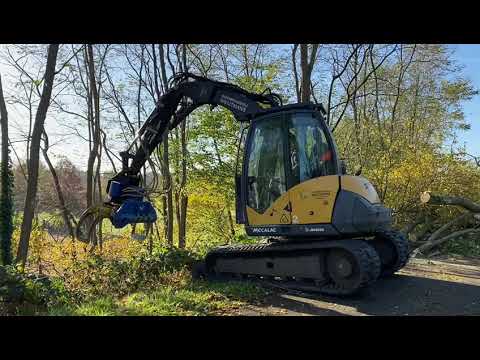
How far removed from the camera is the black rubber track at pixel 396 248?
23.5 feet

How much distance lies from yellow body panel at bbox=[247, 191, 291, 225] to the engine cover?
1.78 meters

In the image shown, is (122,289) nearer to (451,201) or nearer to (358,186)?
(358,186)

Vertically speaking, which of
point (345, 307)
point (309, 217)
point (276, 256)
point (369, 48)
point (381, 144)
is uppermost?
point (369, 48)

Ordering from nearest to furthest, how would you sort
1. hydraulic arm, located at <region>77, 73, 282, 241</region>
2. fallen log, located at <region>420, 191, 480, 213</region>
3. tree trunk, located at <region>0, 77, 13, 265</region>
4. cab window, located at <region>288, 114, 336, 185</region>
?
1. cab window, located at <region>288, 114, 336, 185</region>
2. hydraulic arm, located at <region>77, 73, 282, 241</region>
3. fallen log, located at <region>420, 191, 480, 213</region>
4. tree trunk, located at <region>0, 77, 13, 265</region>

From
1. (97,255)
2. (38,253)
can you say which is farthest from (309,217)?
(38,253)

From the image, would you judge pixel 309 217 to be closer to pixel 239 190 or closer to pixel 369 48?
pixel 239 190

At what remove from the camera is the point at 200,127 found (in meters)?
16.8

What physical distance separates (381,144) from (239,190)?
33.8ft

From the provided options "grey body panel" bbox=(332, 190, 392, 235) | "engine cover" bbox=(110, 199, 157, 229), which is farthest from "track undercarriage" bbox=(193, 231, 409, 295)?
"engine cover" bbox=(110, 199, 157, 229)

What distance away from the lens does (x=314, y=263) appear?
6.66 metres

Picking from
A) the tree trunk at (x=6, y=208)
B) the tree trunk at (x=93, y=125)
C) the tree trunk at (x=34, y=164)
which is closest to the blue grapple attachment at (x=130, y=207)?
the tree trunk at (x=34, y=164)

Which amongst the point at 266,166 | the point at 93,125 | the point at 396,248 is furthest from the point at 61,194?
the point at 396,248

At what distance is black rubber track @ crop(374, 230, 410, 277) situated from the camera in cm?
716

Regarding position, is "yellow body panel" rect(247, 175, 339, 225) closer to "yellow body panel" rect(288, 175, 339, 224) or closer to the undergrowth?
"yellow body panel" rect(288, 175, 339, 224)
